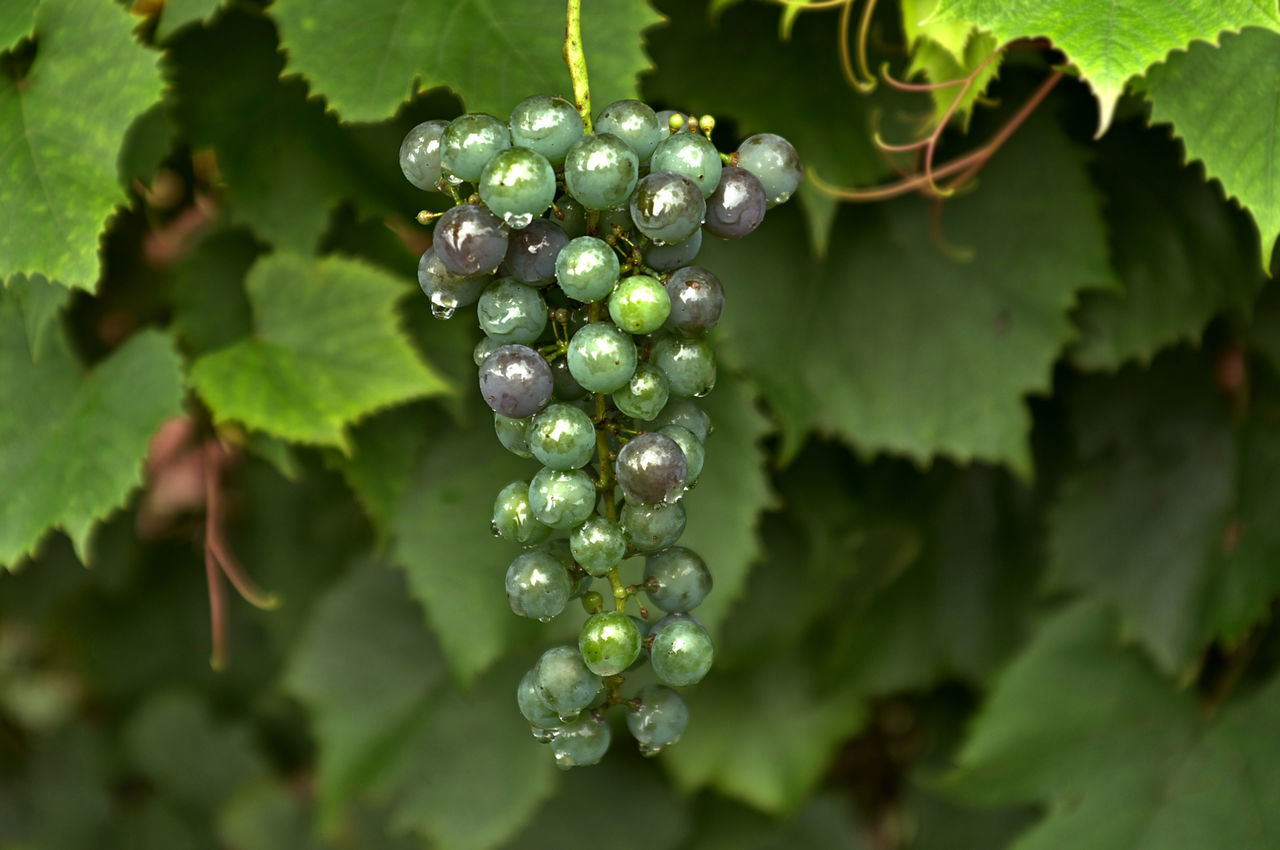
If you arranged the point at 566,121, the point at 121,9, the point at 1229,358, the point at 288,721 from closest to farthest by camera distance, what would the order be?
the point at 566,121, the point at 121,9, the point at 1229,358, the point at 288,721

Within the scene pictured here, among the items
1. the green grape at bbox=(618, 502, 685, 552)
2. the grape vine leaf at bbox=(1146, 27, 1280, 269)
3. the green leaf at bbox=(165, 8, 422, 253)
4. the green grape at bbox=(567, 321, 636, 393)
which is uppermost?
the grape vine leaf at bbox=(1146, 27, 1280, 269)

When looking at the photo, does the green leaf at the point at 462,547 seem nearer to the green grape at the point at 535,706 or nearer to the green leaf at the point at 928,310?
the green leaf at the point at 928,310

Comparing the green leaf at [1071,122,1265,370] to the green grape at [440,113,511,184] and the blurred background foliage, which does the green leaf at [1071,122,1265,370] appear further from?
the green grape at [440,113,511,184]

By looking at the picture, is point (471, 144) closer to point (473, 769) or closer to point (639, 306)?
point (639, 306)

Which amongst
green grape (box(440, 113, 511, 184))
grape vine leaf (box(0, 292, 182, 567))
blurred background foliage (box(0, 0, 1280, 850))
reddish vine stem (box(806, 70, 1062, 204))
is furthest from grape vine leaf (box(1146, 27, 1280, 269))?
grape vine leaf (box(0, 292, 182, 567))

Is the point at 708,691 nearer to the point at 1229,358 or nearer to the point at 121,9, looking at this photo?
the point at 1229,358

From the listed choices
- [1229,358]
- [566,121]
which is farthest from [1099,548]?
[566,121]

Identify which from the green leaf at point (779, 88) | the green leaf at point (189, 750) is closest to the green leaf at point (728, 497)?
the green leaf at point (779, 88)
